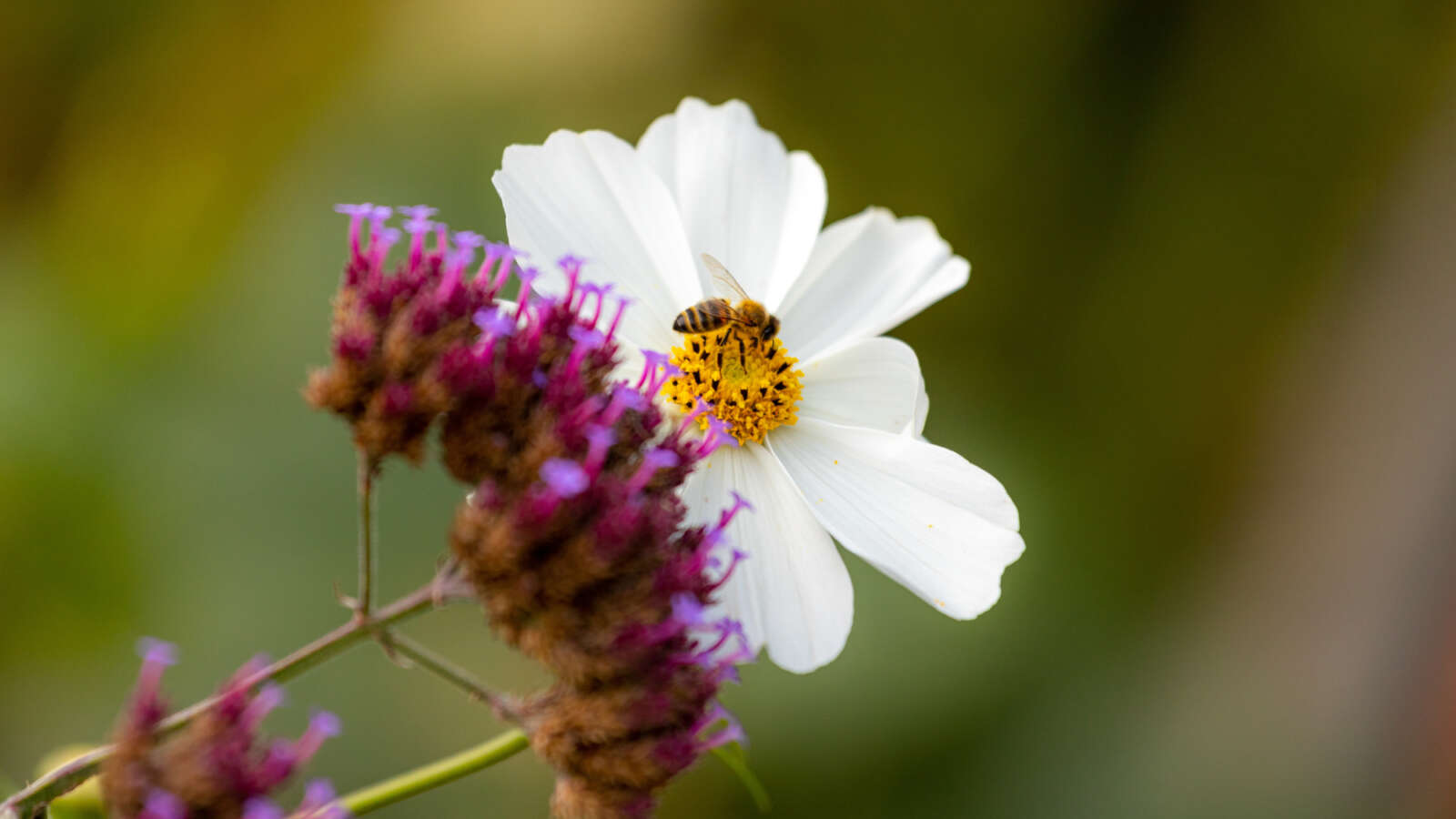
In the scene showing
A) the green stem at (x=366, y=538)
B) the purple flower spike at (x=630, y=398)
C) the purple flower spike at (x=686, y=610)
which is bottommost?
the green stem at (x=366, y=538)

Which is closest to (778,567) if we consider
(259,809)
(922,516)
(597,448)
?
(922,516)

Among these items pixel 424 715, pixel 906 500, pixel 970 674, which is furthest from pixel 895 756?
→ pixel 906 500

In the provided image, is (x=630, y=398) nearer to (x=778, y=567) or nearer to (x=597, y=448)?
(x=597, y=448)

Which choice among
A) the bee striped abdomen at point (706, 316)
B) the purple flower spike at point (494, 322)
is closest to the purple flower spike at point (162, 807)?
the purple flower spike at point (494, 322)

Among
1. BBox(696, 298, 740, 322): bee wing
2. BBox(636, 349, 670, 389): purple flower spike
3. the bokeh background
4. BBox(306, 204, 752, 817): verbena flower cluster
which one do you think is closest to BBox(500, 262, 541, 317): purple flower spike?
BBox(306, 204, 752, 817): verbena flower cluster

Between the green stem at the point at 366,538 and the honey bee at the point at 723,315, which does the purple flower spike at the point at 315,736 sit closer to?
the green stem at the point at 366,538
